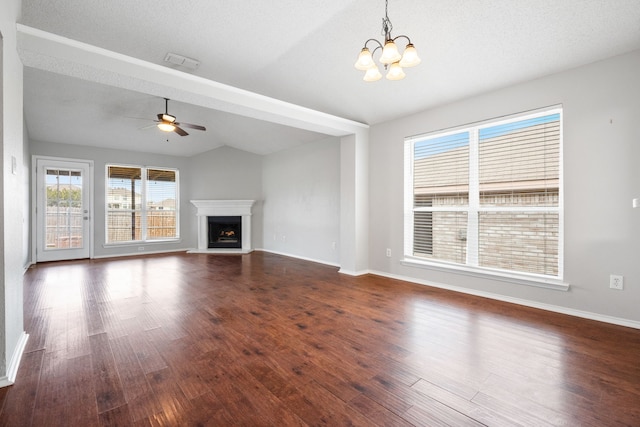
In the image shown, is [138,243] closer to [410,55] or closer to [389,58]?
[389,58]

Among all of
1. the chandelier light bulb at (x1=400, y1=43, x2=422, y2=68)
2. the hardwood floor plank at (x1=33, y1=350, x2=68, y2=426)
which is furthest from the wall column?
the hardwood floor plank at (x1=33, y1=350, x2=68, y2=426)

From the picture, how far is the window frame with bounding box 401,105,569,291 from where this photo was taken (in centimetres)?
306

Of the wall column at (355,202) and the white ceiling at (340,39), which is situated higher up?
the white ceiling at (340,39)

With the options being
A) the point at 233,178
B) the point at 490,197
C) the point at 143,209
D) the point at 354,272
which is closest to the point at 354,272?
the point at 354,272

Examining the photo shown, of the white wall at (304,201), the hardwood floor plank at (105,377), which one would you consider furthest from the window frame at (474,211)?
the hardwood floor plank at (105,377)

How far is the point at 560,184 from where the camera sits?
307 cm

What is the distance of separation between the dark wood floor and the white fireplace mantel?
3.87 metres

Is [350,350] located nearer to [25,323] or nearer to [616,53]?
[25,323]

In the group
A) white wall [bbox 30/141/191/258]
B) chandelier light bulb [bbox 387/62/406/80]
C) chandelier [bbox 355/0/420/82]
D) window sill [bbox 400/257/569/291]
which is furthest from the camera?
white wall [bbox 30/141/191/258]

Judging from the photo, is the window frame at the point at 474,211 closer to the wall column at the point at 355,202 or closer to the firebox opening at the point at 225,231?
the wall column at the point at 355,202

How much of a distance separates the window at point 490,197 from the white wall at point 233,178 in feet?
15.0

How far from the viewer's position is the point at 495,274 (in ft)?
11.4

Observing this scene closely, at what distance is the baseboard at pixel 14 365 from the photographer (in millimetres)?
1763

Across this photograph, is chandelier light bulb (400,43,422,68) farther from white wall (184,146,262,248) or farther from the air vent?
white wall (184,146,262,248)
